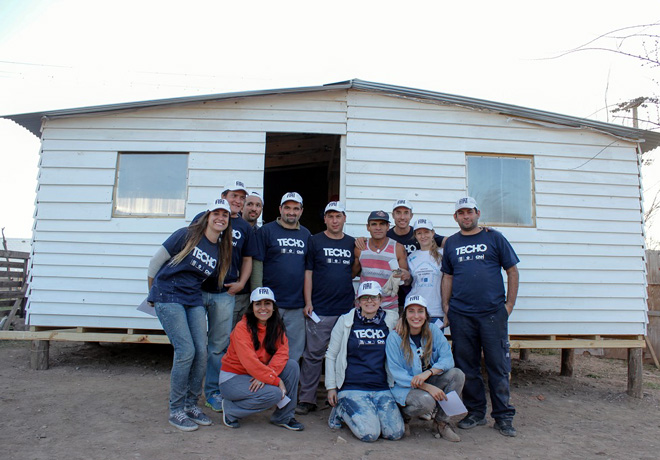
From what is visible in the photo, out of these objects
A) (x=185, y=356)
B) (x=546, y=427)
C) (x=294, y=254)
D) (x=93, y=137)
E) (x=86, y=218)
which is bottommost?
(x=546, y=427)

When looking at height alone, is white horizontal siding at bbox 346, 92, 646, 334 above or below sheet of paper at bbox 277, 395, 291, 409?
above

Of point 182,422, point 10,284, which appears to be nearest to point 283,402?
point 182,422

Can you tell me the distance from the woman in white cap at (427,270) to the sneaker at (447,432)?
834 millimetres

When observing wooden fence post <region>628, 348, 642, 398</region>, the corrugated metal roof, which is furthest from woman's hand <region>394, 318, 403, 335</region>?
wooden fence post <region>628, 348, 642, 398</region>

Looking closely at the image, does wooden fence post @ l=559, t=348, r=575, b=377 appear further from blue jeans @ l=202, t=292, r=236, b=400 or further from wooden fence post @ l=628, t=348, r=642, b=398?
blue jeans @ l=202, t=292, r=236, b=400

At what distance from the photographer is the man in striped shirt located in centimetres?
423

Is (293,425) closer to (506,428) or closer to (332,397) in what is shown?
(332,397)

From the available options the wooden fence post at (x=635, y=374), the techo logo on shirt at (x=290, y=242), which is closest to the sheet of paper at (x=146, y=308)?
the techo logo on shirt at (x=290, y=242)

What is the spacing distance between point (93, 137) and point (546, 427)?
6181 millimetres

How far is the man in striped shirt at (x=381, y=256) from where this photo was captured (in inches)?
166

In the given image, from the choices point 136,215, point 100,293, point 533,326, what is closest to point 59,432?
point 100,293

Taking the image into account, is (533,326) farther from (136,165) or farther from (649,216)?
(649,216)

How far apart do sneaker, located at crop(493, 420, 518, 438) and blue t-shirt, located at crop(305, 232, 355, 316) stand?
166cm

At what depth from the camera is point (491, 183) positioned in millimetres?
5973
